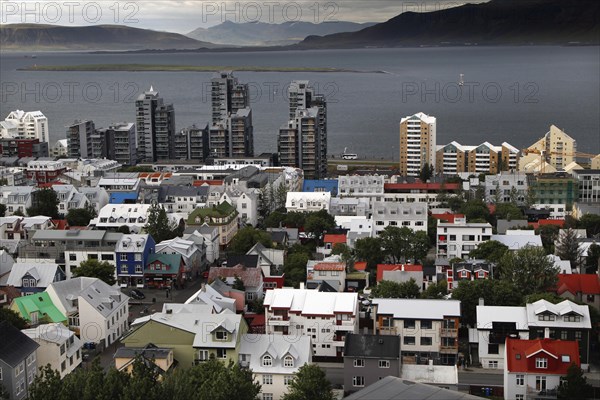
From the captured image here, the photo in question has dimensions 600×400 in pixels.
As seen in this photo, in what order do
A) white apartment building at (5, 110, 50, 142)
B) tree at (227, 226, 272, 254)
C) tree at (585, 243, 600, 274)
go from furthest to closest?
1. white apartment building at (5, 110, 50, 142)
2. tree at (227, 226, 272, 254)
3. tree at (585, 243, 600, 274)

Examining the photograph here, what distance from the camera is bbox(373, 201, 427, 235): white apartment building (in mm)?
18719

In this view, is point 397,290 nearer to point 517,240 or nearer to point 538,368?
point 538,368

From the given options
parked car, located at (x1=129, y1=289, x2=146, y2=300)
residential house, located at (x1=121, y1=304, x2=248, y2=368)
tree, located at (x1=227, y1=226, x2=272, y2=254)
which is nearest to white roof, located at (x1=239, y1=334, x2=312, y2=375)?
residential house, located at (x1=121, y1=304, x2=248, y2=368)

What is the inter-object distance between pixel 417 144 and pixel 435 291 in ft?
49.1

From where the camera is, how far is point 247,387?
29.3 feet

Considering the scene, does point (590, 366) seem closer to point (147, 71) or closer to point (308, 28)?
point (147, 71)

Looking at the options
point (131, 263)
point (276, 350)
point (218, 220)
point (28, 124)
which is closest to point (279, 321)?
point (276, 350)

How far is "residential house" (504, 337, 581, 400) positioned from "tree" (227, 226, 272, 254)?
7657mm

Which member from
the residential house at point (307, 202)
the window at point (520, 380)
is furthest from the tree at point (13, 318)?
the residential house at point (307, 202)

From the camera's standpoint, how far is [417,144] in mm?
27938

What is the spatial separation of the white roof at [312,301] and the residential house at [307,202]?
859 cm

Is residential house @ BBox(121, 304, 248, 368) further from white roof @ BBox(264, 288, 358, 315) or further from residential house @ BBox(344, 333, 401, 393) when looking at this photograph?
residential house @ BBox(344, 333, 401, 393)

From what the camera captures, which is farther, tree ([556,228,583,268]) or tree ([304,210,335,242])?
tree ([304,210,335,242])

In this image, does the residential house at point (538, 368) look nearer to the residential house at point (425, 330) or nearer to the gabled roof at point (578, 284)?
the residential house at point (425, 330)
